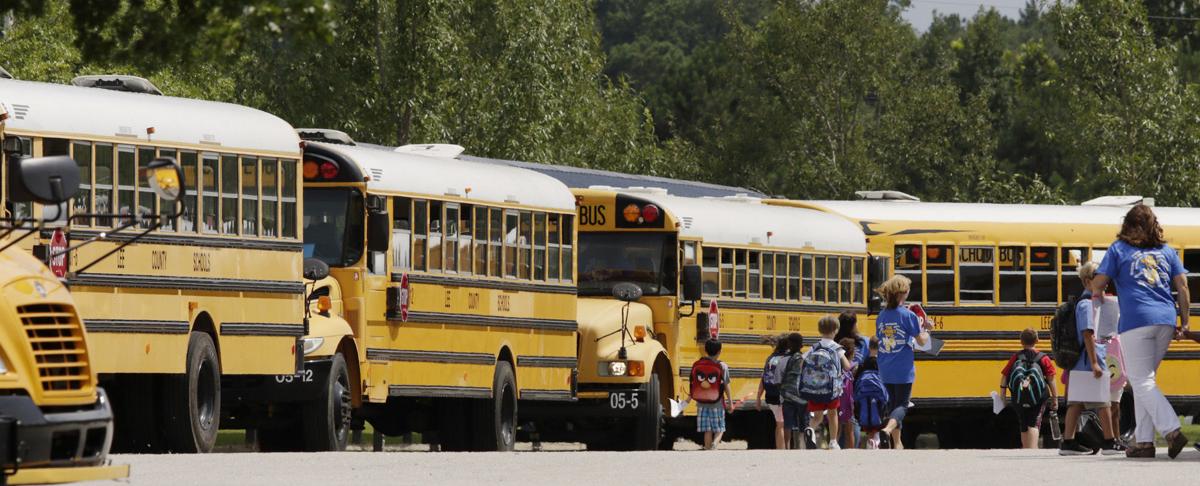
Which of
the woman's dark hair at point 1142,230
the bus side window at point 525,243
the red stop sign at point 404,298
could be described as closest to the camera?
the woman's dark hair at point 1142,230

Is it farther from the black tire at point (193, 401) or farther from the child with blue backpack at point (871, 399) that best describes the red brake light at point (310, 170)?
the child with blue backpack at point (871, 399)

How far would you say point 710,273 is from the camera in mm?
23234

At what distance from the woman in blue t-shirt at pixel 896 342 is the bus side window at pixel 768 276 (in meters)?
5.95

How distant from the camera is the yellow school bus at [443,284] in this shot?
703 inches

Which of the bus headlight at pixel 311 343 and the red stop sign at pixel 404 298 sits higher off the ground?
the red stop sign at pixel 404 298

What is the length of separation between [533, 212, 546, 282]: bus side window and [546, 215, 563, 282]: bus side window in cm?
6

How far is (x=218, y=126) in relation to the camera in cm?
→ 1628

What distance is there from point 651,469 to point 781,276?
10.9 metres

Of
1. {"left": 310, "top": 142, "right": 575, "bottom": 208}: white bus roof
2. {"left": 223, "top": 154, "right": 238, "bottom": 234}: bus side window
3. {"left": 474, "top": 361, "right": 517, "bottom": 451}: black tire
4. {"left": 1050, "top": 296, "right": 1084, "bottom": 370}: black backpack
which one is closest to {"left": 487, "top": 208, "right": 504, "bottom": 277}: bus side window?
{"left": 310, "top": 142, "right": 575, "bottom": 208}: white bus roof

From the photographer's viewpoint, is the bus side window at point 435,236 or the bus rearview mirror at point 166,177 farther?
the bus side window at point 435,236

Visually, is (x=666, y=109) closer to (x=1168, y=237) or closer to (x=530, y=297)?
(x=1168, y=237)

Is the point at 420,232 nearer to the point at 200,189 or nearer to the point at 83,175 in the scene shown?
the point at 200,189

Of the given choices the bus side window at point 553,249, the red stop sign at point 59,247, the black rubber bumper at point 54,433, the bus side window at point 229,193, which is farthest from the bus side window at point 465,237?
the black rubber bumper at point 54,433

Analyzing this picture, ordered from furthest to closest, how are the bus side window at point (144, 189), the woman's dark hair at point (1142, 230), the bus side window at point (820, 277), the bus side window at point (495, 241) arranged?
1. the bus side window at point (820, 277)
2. the bus side window at point (495, 241)
3. the bus side window at point (144, 189)
4. the woman's dark hair at point (1142, 230)
